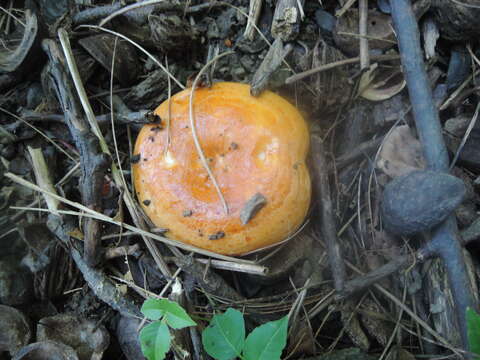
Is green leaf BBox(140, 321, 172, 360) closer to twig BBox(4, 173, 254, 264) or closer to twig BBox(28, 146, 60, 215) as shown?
twig BBox(4, 173, 254, 264)

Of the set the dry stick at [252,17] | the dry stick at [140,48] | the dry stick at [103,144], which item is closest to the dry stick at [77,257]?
the dry stick at [103,144]

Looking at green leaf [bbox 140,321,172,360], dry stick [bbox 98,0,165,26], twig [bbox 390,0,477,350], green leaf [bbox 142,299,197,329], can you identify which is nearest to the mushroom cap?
green leaf [bbox 142,299,197,329]

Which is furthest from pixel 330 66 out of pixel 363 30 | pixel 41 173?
pixel 41 173

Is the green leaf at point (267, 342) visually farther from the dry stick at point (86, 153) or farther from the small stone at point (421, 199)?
the dry stick at point (86, 153)

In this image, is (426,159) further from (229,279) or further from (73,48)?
(73,48)

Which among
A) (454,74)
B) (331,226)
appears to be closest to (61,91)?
Answer: (331,226)
